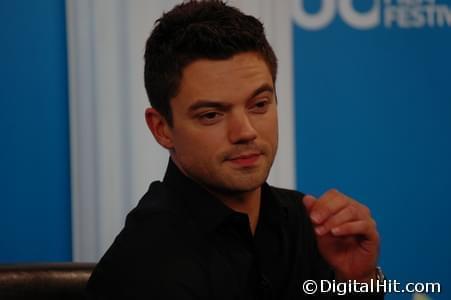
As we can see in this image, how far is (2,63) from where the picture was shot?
205 cm

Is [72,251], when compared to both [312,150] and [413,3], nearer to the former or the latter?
[312,150]

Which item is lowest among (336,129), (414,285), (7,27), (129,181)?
(414,285)

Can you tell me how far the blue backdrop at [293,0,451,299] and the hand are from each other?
123cm

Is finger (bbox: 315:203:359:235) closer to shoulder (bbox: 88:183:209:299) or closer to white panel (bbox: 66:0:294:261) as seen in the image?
shoulder (bbox: 88:183:209:299)

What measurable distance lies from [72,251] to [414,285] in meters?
1.12

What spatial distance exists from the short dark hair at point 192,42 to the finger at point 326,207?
10.1 inches

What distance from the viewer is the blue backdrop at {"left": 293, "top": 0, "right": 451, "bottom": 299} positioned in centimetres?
225

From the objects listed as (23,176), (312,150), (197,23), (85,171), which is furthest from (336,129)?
(197,23)

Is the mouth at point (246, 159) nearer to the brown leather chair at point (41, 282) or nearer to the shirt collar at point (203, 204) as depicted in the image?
the shirt collar at point (203, 204)

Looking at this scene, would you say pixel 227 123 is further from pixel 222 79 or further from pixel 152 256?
pixel 152 256

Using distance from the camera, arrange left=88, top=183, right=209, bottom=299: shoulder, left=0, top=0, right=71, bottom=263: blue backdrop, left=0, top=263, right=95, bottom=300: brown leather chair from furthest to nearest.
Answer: left=0, top=0, right=71, bottom=263: blue backdrop
left=0, top=263, right=95, bottom=300: brown leather chair
left=88, top=183, right=209, bottom=299: shoulder

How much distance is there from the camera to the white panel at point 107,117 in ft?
6.82

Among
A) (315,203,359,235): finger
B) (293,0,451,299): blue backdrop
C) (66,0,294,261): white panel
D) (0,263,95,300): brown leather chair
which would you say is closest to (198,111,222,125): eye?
(315,203,359,235): finger

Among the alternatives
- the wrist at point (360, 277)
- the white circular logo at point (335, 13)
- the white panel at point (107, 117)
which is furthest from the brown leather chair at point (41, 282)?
the white circular logo at point (335, 13)
